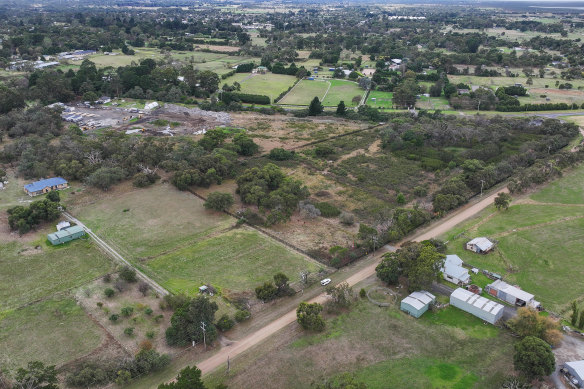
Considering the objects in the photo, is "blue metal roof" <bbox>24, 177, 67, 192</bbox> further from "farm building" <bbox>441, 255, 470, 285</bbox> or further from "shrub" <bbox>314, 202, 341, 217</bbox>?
"farm building" <bbox>441, 255, 470, 285</bbox>

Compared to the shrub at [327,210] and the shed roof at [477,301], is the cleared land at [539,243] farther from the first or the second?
the shrub at [327,210]

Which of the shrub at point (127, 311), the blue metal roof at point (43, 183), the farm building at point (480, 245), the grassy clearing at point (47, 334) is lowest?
the grassy clearing at point (47, 334)

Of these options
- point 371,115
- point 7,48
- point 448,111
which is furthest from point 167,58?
point 448,111

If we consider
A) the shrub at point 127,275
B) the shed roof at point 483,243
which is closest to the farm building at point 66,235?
the shrub at point 127,275

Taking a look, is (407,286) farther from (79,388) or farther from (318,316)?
(79,388)

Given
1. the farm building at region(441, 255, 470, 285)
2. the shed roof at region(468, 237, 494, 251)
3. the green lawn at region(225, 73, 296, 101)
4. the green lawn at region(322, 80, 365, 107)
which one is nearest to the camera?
the farm building at region(441, 255, 470, 285)

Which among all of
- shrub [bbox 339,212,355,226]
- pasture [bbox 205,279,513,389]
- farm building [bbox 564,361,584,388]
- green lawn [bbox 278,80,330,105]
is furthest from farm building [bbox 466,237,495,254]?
green lawn [bbox 278,80,330,105]
